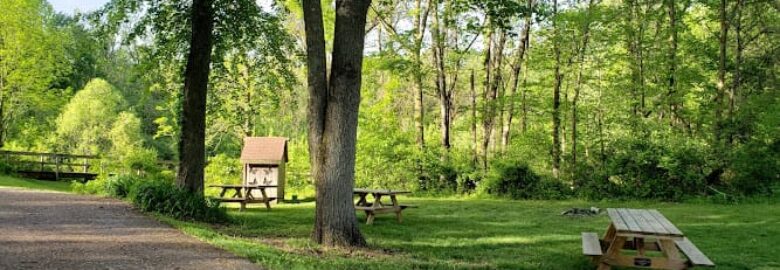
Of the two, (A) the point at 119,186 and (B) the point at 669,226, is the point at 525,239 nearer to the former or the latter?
(B) the point at 669,226

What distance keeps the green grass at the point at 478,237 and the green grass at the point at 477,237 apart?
1cm

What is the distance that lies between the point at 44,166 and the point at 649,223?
91.0 feet

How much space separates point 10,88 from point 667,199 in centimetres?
3115

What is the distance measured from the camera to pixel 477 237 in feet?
32.8

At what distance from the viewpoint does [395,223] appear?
A: 11977 mm

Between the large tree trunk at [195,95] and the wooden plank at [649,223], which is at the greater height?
the large tree trunk at [195,95]

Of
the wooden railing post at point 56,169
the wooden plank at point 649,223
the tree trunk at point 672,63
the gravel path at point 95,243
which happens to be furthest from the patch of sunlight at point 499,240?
the wooden railing post at point 56,169

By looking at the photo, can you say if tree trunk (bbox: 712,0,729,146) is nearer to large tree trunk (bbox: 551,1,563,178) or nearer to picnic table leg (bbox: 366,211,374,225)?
large tree trunk (bbox: 551,1,563,178)

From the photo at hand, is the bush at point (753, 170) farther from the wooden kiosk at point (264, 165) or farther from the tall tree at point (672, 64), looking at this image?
the wooden kiosk at point (264, 165)

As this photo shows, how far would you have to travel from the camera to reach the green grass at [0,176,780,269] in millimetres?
7297

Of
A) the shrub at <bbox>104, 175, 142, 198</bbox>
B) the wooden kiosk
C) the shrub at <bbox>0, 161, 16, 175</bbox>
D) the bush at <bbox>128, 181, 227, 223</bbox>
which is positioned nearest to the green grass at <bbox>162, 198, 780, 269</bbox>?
the bush at <bbox>128, 181, 227, 223</bbox>

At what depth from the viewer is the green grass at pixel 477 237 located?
730 centimetres

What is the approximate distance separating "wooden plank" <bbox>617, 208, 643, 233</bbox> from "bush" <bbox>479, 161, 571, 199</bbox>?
35.1 ft

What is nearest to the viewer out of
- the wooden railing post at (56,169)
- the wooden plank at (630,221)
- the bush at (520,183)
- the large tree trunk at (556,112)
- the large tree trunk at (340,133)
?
the wooden plank at (630,221)
